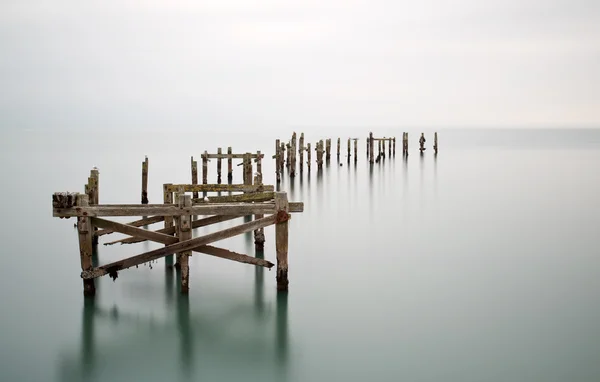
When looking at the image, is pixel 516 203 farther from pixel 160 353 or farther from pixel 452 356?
pixel 160 353

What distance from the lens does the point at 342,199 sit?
22.4m

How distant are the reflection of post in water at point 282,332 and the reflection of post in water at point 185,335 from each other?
108cm

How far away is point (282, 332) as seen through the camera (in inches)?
341

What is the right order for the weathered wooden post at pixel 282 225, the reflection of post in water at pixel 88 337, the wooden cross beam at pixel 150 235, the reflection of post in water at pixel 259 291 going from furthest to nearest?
the reflection of post in water at pixel 259 291 < the weathered wooden post at pixel 282 225 < the wooden cross beam at pixel 150 235 < the reflection of post in water at pixel 88 337

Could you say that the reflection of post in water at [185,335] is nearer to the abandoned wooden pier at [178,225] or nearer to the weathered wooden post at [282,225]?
the abandoned wooden pier at [178,225]

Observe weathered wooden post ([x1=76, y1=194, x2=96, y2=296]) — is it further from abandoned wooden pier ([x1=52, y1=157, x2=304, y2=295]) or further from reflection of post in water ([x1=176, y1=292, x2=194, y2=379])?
reflection of post in water ([x1=176, y1=292, x2=194, y2=379])

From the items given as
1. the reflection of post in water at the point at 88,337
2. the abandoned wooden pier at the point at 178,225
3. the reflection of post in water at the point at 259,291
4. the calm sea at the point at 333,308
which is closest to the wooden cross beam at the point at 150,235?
the abandoned wooden pier at the point at 178,225

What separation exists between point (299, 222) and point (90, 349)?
9.91 meters

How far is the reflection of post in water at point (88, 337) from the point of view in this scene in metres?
7.54

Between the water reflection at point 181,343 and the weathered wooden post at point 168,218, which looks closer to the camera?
the water reflection at point 181,343

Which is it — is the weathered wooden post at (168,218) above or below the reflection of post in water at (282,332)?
above

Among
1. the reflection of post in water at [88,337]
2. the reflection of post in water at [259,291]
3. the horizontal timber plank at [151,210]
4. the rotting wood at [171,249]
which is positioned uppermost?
the horizontal timber plank at [151,210]

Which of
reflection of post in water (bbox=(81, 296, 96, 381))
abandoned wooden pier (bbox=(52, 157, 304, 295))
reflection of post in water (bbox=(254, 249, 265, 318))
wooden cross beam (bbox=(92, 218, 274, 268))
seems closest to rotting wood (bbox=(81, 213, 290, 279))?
abandoned wooden pier (bbox=(52, 157, 304, 295))

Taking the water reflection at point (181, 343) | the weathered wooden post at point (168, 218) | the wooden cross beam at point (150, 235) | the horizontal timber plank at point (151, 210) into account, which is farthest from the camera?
the weathered wooden post at point (168, 218)
